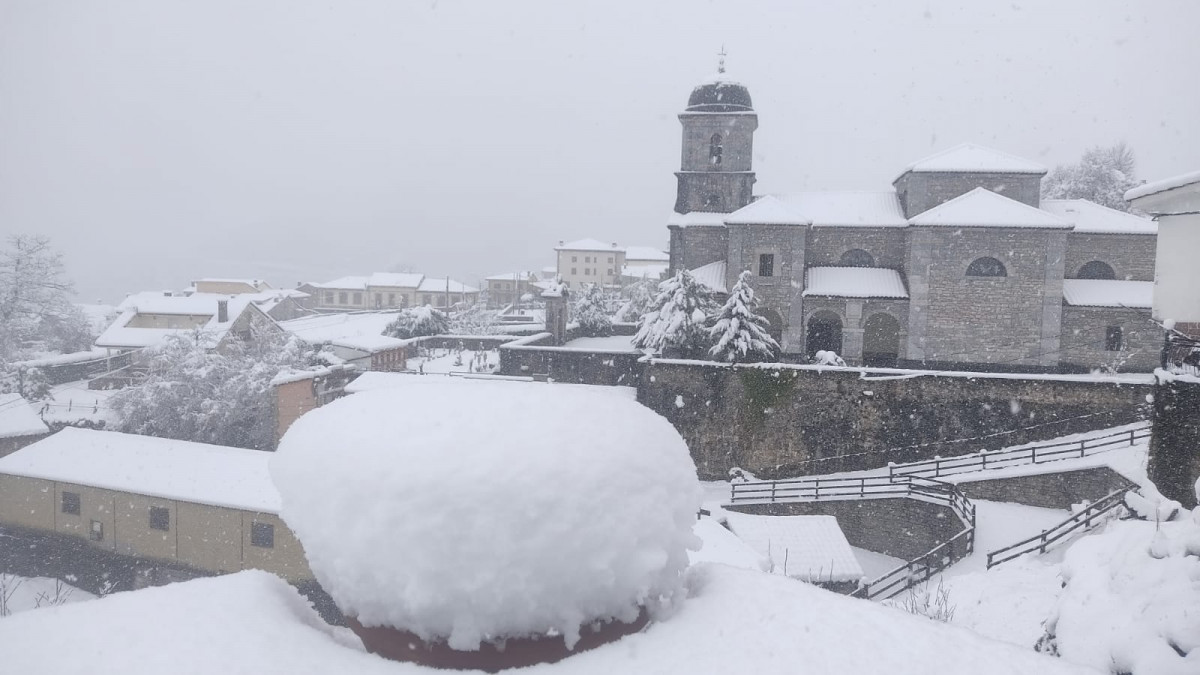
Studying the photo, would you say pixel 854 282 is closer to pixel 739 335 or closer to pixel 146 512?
pixel 739 335

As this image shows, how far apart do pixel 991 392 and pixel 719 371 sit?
5.72m

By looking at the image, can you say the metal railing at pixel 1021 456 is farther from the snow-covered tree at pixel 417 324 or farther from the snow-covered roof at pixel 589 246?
the snow-covered roof at pixel 589 246

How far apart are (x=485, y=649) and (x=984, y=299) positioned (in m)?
22.0

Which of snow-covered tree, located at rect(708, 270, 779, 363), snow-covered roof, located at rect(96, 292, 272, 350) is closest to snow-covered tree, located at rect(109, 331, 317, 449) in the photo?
snow-covered roof, located at rect(96, 292, 272, 350)

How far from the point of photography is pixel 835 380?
1550 cm

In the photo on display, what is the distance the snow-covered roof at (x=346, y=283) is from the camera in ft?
177

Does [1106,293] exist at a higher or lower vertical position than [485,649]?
higher

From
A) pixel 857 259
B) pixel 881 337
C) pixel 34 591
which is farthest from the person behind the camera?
pixel 857 259

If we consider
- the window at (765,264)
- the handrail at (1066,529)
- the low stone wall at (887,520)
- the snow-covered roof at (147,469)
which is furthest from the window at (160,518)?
the window at (765,264)

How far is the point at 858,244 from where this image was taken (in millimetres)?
22500

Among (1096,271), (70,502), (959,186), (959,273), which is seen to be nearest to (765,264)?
(959,273)

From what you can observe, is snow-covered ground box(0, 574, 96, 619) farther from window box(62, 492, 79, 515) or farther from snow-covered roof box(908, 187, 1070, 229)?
snow-covered roof box(908, 187, 1070, 229)

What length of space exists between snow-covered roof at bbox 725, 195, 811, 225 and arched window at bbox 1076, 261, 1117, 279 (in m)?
8.34

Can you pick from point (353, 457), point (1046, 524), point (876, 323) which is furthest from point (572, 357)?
point (353, 457)
